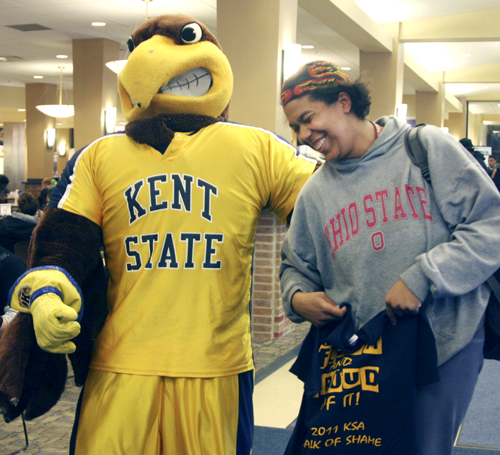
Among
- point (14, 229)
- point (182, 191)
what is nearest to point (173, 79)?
point (182, 191)

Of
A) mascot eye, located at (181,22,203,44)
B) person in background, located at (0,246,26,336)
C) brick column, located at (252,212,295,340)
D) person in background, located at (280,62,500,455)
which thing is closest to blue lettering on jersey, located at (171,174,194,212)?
person in background, located at (280,62,500,455)

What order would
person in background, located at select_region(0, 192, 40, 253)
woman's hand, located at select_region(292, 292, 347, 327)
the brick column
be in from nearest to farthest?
woman's hand, located at select_region(292, 292, 347, 327) → person in background, located at select_region(0, 192, 40, 253) → the brick column

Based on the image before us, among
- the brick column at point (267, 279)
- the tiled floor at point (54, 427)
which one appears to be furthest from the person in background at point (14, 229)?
the brick column at point (267, 279)

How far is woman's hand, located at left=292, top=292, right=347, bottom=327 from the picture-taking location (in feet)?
5.00

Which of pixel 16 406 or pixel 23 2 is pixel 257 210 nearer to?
pixel 16 406

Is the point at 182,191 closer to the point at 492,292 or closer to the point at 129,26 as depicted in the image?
the point at 492,292

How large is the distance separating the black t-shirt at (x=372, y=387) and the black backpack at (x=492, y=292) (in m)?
0.18

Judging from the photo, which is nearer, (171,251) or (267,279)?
(171,251)

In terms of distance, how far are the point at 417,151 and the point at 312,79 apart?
0.31 m

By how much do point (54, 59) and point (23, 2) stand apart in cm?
444

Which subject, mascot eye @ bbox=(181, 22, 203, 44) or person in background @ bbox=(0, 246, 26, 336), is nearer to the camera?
mascot eye @ bbox=(181, 22, 203, 44)

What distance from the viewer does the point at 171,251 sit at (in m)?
1.72

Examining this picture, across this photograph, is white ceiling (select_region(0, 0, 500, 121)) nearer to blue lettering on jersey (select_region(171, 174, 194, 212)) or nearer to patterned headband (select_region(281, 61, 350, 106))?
blue lettering on jersey (select_region(171, 174, 194, 212))

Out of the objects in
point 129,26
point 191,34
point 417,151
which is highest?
point 129,26
